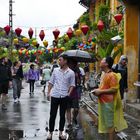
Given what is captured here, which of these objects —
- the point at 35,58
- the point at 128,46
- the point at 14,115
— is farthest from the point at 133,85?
the point at 35,58

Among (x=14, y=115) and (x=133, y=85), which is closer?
(x=14, y=115)

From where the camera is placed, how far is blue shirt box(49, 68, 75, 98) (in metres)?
10.8

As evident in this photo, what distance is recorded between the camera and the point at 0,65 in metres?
17.7

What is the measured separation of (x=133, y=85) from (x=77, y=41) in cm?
3536

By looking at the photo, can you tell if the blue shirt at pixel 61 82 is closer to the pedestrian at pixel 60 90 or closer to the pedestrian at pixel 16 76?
the pedestrian at pixel 60 90

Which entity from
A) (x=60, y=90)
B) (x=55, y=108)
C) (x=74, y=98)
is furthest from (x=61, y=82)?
(x=74, y=98)

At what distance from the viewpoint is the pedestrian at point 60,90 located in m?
10.7

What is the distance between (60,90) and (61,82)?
0.18 m

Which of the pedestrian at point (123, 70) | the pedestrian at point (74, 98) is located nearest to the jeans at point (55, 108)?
the pedestrian at point (74, 98)

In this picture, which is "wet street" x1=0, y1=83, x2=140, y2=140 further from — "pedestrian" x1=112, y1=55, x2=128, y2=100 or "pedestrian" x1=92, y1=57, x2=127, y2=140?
"pedestrian" x1=92, y1=57, x2=127, y2=140

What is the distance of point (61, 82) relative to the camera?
10.8m

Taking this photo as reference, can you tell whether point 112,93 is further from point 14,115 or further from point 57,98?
point 14,115

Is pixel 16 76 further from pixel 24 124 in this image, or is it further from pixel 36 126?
pixel 36 126

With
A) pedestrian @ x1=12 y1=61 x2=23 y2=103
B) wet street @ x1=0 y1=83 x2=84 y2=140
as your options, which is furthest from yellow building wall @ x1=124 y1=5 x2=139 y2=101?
pedestrian @ x1=12 y1=61 x2=23 y2=103
